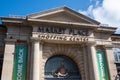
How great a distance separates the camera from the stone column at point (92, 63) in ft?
60.6

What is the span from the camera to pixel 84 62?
1961 cm

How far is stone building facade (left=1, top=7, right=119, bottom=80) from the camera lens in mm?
18203

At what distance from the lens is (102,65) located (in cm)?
2016

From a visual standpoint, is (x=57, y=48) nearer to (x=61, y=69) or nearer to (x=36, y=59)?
(x=61, y=69)

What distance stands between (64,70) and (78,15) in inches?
242

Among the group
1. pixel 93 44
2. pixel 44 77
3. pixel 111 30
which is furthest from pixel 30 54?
pixel 111 30

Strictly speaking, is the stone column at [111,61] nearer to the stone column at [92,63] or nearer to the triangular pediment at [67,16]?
the stone column at [92,63]

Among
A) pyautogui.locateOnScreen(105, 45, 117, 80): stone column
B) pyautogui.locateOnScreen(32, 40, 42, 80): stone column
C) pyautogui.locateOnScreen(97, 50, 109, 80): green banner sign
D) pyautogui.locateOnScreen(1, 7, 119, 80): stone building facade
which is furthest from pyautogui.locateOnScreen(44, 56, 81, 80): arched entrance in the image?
pyautogui.locateOnScreen(105, 45, 117, 80): stone column

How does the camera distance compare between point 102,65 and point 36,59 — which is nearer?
point 36,59

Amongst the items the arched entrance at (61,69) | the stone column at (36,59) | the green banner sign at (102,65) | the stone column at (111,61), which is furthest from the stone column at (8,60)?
the stone column at (111,61)

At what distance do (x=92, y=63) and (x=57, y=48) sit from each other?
12.8ft

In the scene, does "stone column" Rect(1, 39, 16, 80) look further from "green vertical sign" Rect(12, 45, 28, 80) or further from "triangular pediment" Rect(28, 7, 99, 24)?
"triangular pediment" Rect(28, 7, 99, 24)

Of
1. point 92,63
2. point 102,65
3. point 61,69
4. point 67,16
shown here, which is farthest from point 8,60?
point 102,65

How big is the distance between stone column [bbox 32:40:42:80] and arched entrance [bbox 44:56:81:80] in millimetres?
1588
